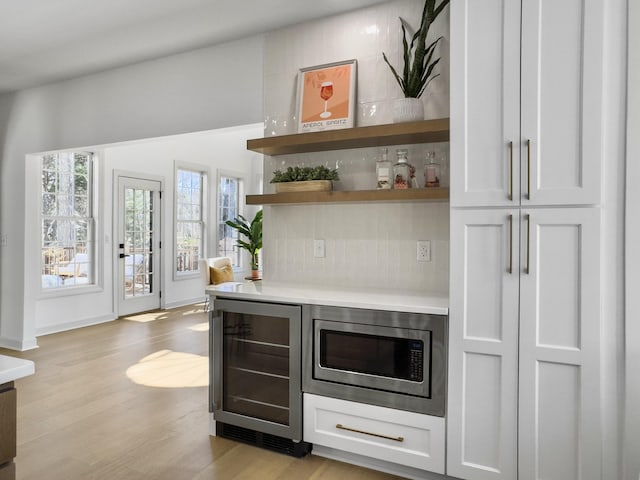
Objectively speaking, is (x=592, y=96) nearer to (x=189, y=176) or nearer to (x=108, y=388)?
(x=108, y=388)

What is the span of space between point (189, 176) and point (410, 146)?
17.3ft

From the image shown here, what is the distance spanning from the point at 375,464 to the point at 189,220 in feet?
18.3

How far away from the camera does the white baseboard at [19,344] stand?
470cm

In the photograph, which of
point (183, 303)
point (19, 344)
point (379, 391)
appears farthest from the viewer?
point (183, 303)

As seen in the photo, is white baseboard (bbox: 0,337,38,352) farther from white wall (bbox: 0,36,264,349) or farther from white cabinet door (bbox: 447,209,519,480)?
white cabinet door (bbox: 447,209,519,480)

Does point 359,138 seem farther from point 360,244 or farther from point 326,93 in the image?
point 360,244

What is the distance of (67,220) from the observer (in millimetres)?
5574

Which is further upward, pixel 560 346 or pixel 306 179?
pixel 306 179

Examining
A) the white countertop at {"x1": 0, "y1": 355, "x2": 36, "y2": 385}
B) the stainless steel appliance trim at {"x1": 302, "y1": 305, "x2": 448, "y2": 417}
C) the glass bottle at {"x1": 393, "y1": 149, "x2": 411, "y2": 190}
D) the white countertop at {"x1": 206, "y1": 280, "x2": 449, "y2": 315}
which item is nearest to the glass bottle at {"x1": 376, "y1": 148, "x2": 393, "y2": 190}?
the glass bottle at {"x1": 393, "y1": 149, "x2": 411, "y2": 190}

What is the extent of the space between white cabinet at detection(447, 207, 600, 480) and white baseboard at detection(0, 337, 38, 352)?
4372mm

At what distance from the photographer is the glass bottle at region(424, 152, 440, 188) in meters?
2.54

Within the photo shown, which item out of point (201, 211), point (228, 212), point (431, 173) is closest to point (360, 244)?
point (431, 173)

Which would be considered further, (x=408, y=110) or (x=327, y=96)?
(x=327, y=96)

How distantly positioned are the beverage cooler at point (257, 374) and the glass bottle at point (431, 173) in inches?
38.4
